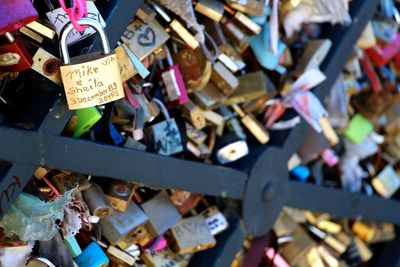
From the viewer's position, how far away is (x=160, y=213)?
2.20 m

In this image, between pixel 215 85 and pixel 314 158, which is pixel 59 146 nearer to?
pixel 215 85

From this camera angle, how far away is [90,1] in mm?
1834

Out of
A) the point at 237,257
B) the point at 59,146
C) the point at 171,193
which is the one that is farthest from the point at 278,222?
the point at 59,146

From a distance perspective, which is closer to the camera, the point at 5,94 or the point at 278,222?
the point at 5,94

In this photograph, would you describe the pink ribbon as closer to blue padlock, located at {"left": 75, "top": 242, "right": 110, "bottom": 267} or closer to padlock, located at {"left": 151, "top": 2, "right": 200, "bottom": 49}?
padlock, located at {"left": 151, "top": 2, "right": 200, "bottom": 49}

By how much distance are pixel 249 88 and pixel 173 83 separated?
1.01ft

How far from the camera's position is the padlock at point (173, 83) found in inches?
85.4

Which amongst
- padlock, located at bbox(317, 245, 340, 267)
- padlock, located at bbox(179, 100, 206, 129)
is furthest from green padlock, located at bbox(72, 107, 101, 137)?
padlock, located at bbox(317, 245, 340, 267)

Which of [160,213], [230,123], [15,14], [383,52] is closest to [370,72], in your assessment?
[383,52]

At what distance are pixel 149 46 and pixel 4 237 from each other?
0.60 metres

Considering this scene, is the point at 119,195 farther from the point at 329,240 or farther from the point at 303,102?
the point at 329,240

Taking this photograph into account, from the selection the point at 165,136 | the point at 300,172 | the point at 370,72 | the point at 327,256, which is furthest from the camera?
Answer: the point at 370,72

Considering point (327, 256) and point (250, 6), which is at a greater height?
point (250, 6)

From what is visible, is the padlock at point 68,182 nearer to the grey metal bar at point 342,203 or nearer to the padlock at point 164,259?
the padlock at point 164,259
